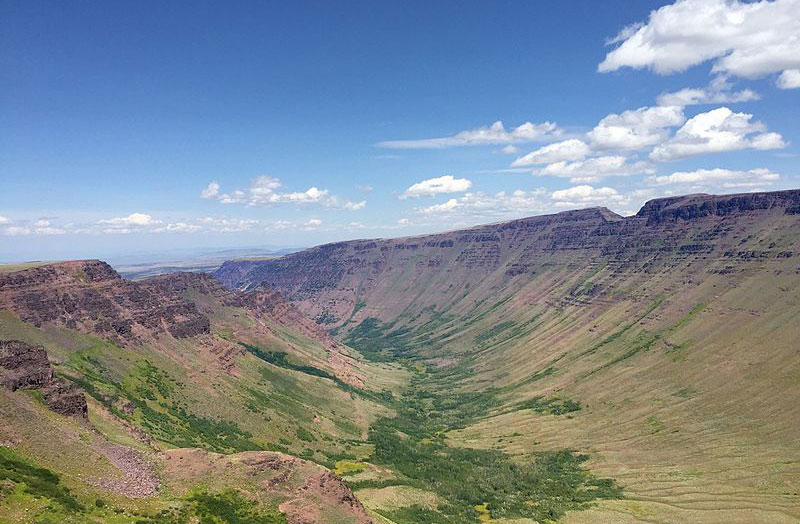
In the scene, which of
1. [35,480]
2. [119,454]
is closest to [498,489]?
[119,454]

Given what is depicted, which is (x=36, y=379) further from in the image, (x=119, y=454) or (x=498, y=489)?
(x=498, y=489)

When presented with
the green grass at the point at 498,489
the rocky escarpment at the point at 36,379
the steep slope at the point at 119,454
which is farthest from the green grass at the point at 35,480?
the green grass at the point at 498,489

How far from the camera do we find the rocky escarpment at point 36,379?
338 feet

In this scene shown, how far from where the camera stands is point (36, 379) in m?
106

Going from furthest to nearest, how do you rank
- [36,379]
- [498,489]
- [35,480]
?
1. [498,489]
2. [36,379]
3. [35,480]

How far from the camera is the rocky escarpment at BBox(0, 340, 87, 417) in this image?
4060 inches

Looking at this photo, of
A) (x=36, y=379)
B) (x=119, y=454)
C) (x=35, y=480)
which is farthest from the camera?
(x=36, y=379)

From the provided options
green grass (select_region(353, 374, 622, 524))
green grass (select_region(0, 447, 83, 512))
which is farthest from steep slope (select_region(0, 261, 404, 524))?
green grass (select_region(353, 374, 622, 524))

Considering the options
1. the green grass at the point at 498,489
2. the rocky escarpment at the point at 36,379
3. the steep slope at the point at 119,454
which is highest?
the rocky escarpment at the point at 36,379

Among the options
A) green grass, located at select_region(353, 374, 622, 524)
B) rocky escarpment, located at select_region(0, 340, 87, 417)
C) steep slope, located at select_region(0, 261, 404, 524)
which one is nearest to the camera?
steep slope, located at select_region(0, 261, 404, 524)

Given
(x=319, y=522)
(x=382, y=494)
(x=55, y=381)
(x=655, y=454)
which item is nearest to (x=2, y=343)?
(x=55, y=381)

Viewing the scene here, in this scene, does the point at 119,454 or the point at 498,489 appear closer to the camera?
the point at 119,454

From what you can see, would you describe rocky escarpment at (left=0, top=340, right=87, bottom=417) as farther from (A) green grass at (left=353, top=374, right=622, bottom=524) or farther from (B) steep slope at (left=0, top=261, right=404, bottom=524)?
(A) green grass at (left=353, top=374, right=622, bottom=524)

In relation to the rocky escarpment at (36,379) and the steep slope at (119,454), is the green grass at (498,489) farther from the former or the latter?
the rocky escarpment at (36,379)
